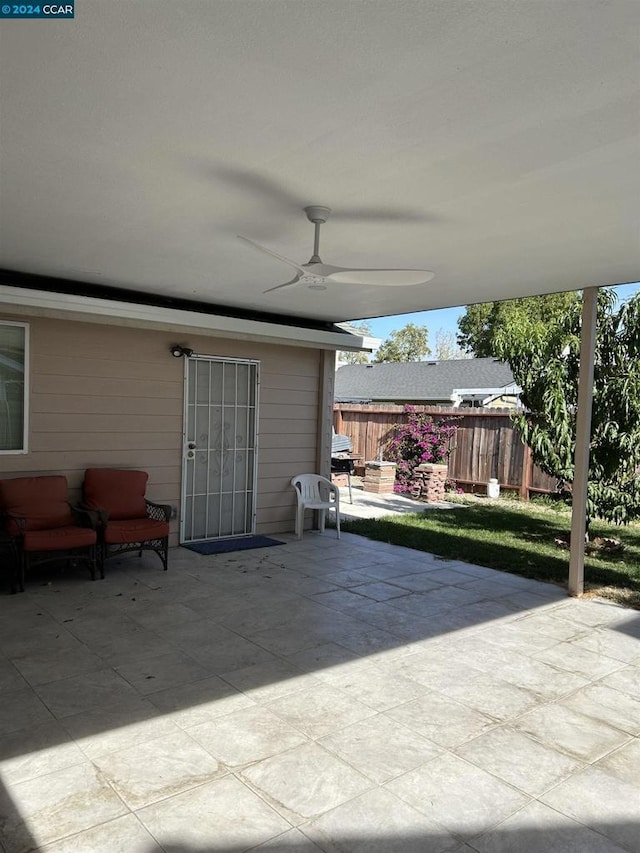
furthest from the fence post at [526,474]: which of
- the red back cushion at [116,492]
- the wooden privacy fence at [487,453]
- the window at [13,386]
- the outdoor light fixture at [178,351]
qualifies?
the window at [13,386]

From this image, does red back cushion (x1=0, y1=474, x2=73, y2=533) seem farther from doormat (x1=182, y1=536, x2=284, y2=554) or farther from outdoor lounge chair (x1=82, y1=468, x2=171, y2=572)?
doormat (x1=182, y1=536, x2=284, y2=554)

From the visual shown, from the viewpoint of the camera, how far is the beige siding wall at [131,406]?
5504 mm

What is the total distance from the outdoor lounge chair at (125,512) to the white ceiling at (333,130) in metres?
2.23

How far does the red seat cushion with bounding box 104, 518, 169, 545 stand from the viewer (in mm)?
5160

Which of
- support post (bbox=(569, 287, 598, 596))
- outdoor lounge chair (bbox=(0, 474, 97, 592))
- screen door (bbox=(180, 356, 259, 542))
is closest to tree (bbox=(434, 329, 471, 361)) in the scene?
screen door (bbox=(180, 356, 259, 542))

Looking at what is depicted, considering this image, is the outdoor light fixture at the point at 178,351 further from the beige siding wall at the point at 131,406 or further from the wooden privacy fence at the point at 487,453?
the wooden privacy fence at the point at 487,453

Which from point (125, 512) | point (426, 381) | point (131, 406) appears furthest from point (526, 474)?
point (426, 381)

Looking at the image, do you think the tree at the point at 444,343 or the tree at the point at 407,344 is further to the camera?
the tree at the point at 444,343

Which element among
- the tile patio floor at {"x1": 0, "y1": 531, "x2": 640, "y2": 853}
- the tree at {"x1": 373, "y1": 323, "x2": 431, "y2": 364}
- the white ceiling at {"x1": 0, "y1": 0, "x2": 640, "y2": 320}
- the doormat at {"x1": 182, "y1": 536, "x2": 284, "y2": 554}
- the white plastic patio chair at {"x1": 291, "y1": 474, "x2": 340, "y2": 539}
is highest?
the tree at {"x1": 373, "y1": 323, "x2": 431, "y2": 364}

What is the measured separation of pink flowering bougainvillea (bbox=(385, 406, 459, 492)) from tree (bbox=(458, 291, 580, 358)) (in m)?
5.94

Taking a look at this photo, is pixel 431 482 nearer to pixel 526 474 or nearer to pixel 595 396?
pixel 526 474

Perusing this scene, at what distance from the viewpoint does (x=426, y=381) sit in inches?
771

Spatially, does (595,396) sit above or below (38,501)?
above

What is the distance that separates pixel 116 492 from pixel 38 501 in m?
0.70
